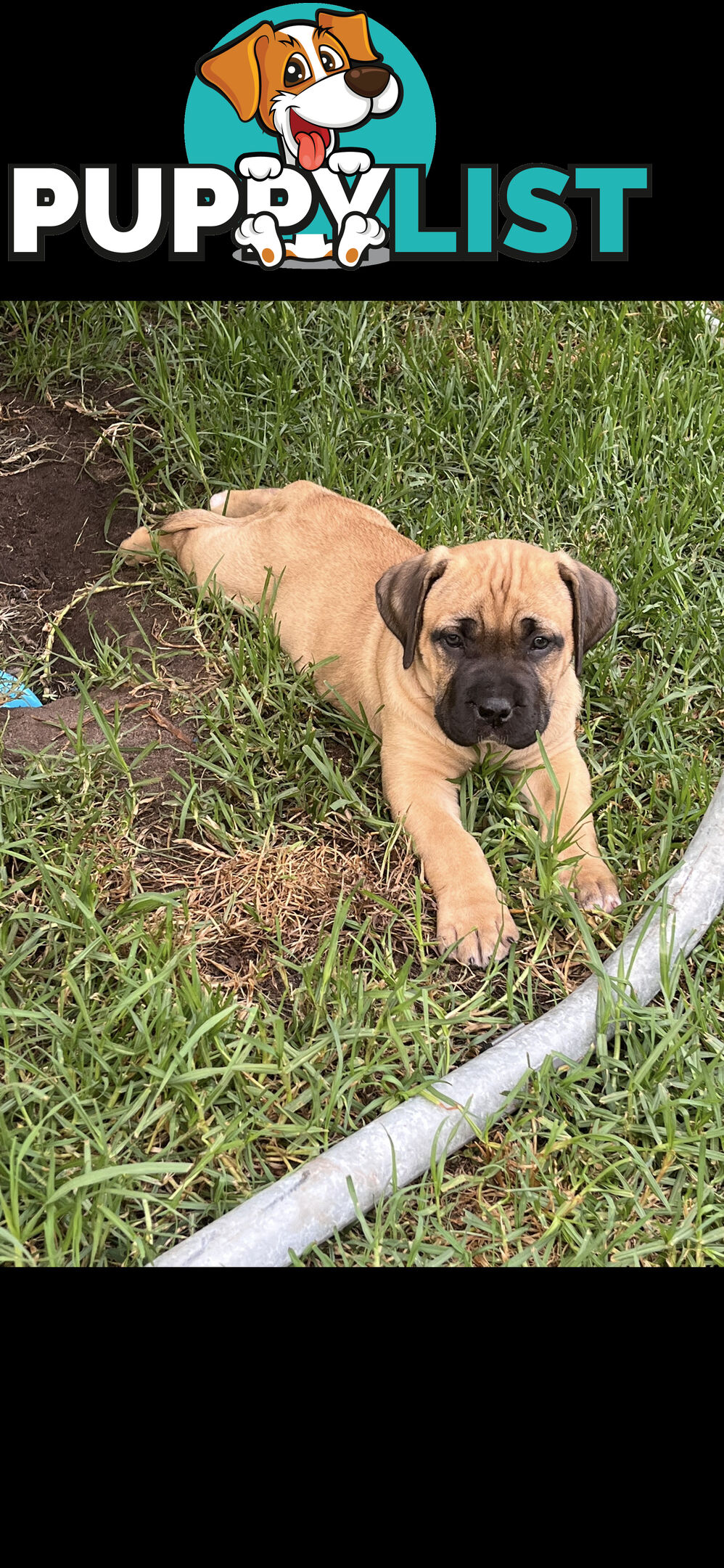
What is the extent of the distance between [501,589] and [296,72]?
98.2 inches

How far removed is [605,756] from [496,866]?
32.3 inches

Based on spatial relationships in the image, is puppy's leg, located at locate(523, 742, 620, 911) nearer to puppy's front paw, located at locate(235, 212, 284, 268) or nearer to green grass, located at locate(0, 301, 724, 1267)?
green grass, located at locate(0, 301, 724, 1267)

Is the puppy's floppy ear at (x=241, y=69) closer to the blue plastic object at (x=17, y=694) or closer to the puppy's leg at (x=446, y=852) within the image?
the blue plastic object at (x=17, y=694)

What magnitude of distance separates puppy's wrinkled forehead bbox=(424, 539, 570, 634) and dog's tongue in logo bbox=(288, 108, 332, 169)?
217 cm

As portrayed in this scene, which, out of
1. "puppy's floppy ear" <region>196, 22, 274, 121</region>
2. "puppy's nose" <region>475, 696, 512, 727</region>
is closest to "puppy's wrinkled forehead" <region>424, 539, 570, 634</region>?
"puppy's nose" <region>475, 696, 512, 727</region>

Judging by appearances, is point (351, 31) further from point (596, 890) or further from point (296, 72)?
point (596, 890)

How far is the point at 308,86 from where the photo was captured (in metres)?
4.97

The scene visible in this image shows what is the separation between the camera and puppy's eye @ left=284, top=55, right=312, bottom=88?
4.88m

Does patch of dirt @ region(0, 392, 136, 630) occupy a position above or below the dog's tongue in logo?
below

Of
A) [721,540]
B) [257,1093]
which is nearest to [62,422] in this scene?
[721,540]

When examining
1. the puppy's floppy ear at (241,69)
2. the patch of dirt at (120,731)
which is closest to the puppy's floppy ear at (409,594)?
the patch of dirt at (120,731)

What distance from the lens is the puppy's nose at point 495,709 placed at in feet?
12.8

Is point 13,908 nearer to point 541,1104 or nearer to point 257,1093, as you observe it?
point 257,1093

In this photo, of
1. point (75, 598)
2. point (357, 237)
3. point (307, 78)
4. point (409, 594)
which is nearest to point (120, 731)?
point (75, 598)
